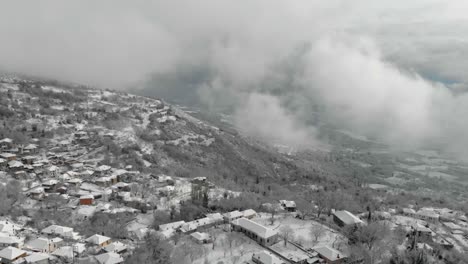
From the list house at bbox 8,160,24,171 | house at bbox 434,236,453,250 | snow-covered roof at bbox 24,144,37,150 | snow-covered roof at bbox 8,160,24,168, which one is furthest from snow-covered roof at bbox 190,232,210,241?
snow-covered roof at bbox 24,144,37,150

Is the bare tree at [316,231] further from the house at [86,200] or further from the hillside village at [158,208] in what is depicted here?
the house at [86,200]

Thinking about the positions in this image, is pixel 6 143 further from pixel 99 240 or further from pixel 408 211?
pixel 408 211

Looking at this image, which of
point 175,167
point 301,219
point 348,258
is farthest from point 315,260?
point 175,167

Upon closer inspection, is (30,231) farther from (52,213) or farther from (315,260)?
(315,260)

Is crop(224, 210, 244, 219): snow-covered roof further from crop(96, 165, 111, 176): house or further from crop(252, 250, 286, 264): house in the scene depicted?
crop(96, 165, 111, 176): house

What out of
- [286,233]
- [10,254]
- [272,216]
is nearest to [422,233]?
[272,216]

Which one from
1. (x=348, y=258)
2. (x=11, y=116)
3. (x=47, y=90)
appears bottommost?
(x=348, y=258)
